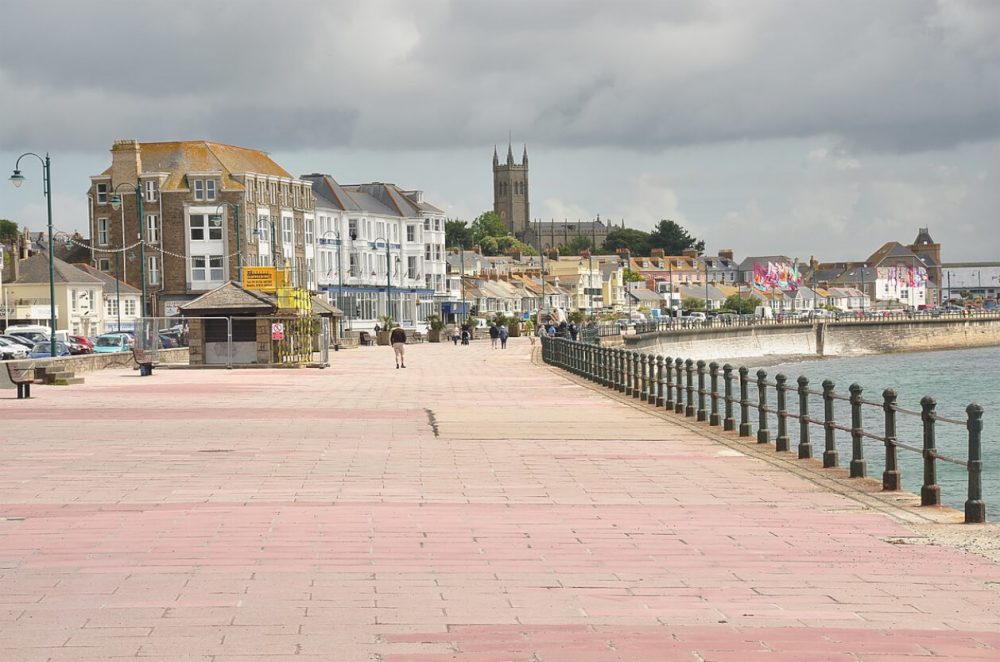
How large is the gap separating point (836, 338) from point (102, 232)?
237 ft

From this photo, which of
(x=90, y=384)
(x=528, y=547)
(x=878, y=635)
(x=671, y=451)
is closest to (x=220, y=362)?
(x=90, y=384)

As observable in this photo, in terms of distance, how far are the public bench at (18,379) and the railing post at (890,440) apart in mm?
18870

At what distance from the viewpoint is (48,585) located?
328 inches

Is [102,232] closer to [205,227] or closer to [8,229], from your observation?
[205,227]

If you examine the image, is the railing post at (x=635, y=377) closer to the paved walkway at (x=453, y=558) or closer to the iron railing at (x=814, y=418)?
the iron railing at (x=814, y=418)

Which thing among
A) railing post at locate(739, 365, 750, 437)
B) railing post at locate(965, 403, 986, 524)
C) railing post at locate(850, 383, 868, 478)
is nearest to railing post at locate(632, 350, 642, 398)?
railing post at locate(739, 365, 750, 437)

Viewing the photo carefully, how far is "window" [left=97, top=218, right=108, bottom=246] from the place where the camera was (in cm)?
9112

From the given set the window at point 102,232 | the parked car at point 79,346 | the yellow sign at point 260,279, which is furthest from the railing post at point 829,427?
the window at point 102,232

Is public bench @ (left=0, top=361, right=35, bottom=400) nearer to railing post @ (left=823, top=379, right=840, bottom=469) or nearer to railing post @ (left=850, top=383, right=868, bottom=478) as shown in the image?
railing post @ (left=823, top=379, right=840, bottom=469)

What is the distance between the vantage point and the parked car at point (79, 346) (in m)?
60.8

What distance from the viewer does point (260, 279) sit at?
53250 mm

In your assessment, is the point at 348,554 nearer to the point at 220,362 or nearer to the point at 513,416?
the point at 513,416

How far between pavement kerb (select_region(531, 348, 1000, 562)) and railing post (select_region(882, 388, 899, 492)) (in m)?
0.12

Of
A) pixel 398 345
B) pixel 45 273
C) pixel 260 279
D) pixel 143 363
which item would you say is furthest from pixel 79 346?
pixel 45 273
